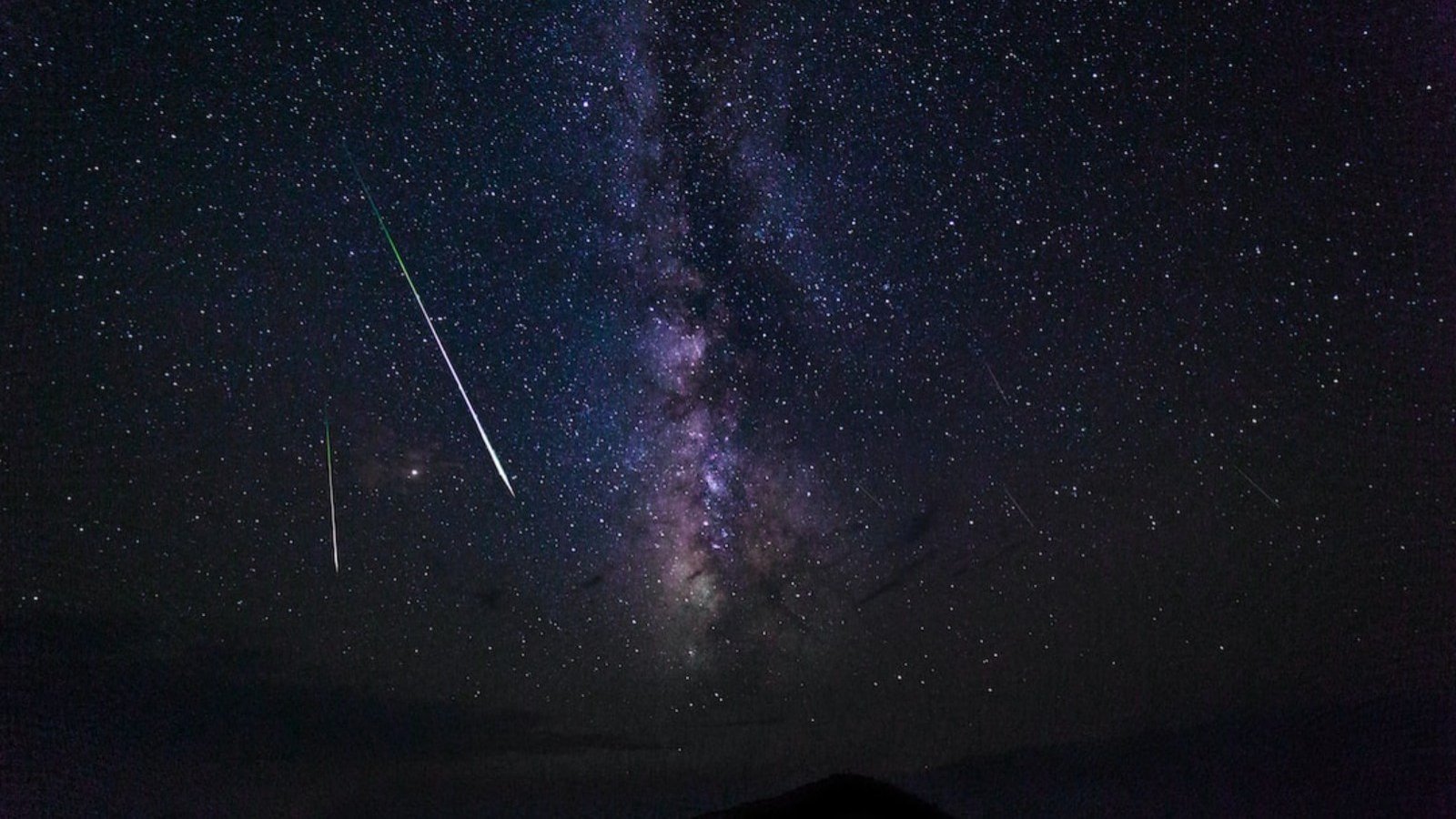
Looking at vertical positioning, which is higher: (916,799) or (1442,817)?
(916,799)

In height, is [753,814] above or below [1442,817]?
above

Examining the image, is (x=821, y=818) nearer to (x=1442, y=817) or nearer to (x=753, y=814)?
(x=753, y=814)

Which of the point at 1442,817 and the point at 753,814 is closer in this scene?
the point at 753,814

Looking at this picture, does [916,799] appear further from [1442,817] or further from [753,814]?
[1442,817]

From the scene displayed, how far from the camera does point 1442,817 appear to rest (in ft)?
71.0

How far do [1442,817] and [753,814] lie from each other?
2305 centimetres

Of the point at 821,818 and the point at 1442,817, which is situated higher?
the point at 821,818

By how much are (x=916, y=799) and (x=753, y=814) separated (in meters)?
1.15

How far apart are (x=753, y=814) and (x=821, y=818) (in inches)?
18.5

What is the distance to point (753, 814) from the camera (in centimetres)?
638

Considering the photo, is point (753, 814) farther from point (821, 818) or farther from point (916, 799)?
point (916, 799)

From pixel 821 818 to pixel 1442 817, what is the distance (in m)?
22.7

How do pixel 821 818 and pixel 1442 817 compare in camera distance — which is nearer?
pixel 821 818

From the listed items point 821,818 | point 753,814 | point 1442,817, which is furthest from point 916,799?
point 1442,817
